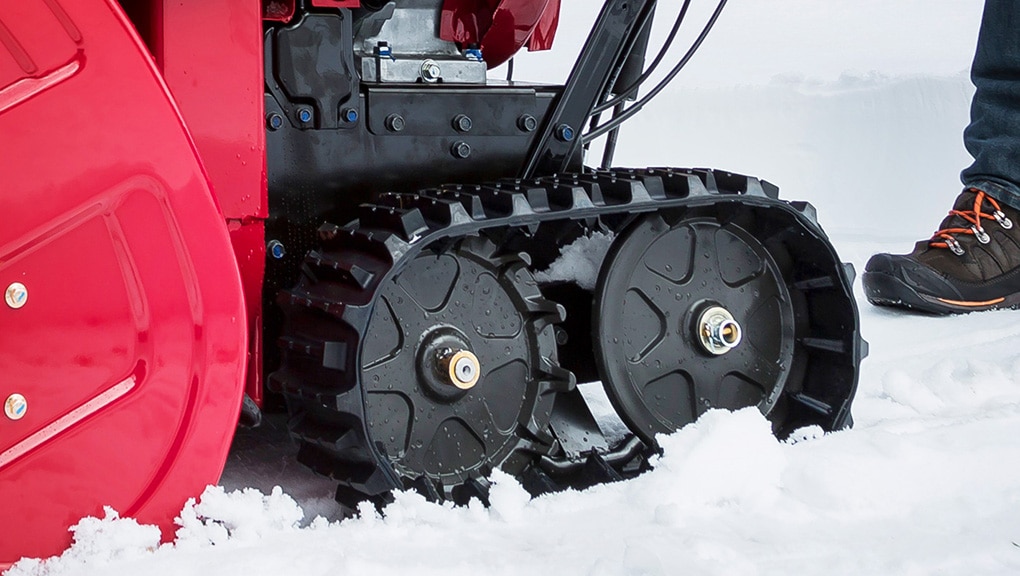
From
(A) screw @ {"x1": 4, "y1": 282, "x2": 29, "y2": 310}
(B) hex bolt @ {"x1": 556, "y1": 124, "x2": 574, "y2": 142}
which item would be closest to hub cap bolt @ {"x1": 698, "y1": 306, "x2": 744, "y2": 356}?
(B) hex bolt @ {"x1": 556, "y1": 124, "x2": 574, "y2": 142}

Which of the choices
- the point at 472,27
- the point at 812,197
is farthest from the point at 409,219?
the point at 812,197

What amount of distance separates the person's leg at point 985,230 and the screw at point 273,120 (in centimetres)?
155

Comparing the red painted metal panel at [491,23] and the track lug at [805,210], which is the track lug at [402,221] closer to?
the red painted metal panel at [491,23]

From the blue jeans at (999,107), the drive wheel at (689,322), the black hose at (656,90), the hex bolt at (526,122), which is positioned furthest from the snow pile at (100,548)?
the blue jeans at (999,107)

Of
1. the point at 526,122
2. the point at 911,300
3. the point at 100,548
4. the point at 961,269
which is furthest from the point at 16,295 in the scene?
the point at 961,269

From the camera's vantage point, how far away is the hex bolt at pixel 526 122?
5.53 ft

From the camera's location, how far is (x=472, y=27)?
1.75m

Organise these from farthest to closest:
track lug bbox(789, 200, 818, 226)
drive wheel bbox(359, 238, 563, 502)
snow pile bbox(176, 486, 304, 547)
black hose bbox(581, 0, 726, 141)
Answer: black hose bbox(581, 0, 726, 141) → track lug bbox(789, 200, 818, 226) → drive wheel bbox(359, 238, 563, 502) → snow pile bbox(176, 486, 304, 547)

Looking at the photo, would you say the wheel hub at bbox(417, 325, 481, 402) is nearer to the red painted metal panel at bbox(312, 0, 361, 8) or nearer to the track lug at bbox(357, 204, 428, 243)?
the track lug at bbox(357, 204, 428, 243)

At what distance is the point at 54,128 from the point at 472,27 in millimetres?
758

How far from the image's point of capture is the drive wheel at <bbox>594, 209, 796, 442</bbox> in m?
1.61

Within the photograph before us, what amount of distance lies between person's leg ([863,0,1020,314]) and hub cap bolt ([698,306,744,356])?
106cm

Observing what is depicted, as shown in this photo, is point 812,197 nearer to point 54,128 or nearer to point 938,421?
point 938,421

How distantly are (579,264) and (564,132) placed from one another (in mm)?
187
